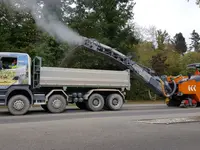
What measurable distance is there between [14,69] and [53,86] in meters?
2.28

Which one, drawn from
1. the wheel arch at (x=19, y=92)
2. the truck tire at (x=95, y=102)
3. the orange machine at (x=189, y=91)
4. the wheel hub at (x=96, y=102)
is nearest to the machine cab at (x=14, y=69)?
the wheel arch at (x=19, y=92)

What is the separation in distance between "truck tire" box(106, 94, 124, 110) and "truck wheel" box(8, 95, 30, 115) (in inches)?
191

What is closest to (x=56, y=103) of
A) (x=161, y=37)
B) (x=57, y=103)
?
(x=57, y=103)

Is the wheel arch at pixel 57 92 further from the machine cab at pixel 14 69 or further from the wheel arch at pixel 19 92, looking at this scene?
the machine cab at pixel 14 69

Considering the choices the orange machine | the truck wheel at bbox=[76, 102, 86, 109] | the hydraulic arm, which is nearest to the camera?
the truck wheel at bbox=[76, 102, 86, 109]

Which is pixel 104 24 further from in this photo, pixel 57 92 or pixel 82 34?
pixel 57 92

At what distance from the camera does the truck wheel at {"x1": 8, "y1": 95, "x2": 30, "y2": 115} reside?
16.3 meters

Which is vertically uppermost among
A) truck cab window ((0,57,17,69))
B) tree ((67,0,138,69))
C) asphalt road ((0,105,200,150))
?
tree ((67,0,138,69))

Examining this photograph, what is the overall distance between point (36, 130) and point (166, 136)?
3987 millimetres

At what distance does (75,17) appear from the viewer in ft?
97.9

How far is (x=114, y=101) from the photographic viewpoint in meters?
19.4

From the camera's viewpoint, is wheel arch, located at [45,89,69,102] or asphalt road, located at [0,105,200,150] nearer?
asphalt road, located at [0,105,200,150]

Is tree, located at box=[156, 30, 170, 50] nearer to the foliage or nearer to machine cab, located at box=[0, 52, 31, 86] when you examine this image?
the foliage

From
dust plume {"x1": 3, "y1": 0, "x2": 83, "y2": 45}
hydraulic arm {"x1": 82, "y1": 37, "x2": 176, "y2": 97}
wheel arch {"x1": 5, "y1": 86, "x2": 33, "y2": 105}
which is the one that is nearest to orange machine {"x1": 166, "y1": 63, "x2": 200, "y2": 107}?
hydraulic arm {"x1": 82, "y1": 37, "x2": 176, "y2": 97}
